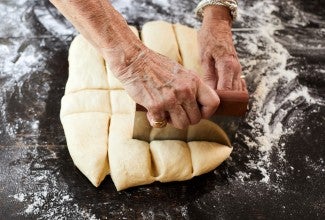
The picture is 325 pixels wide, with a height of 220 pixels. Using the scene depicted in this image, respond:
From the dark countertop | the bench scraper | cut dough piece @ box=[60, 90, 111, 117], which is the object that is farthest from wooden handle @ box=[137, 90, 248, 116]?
cut dough piece @ box=[60, 90, 111, 117]

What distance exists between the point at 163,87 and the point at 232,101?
256 mm

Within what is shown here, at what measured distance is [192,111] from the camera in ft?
4.40

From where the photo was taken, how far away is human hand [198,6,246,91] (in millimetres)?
1567

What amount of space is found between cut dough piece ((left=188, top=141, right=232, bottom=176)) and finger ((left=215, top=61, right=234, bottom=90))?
0.81ft

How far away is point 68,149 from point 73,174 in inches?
4.5

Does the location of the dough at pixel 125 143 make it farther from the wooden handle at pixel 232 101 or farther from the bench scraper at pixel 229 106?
the wooden handle at pixel 232 101

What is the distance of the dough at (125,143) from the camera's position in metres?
1.51

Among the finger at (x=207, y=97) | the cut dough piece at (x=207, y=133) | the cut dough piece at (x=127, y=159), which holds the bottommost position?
the cut dough piece at (x=127, y=159)

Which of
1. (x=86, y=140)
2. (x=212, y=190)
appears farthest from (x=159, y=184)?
(x=86, y=140)

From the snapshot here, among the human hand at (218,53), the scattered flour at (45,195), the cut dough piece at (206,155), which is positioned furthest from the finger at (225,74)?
the scattered flour at (45,195)

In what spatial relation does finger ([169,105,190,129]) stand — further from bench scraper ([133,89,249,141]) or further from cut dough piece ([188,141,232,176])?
cut dough piece ([188,141,232,176])

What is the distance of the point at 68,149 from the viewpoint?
1637 mm

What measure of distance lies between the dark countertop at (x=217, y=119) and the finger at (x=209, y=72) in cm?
19

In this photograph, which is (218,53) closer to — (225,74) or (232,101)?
(225,74)
